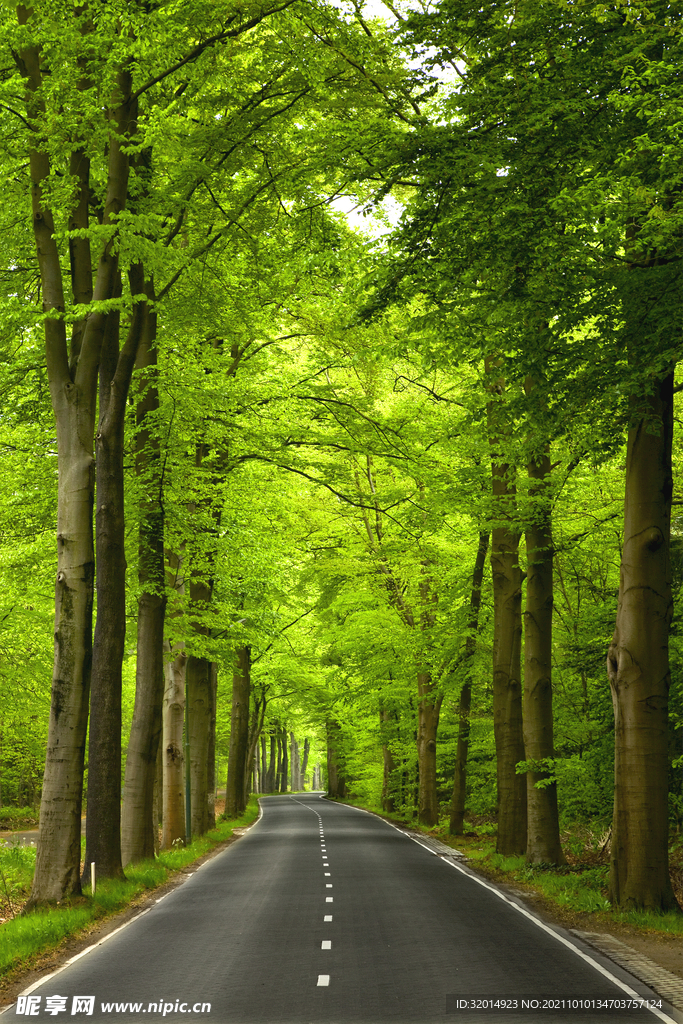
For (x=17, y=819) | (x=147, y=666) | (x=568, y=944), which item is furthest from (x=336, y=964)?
(x=17, y=819)

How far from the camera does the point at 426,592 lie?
29.9 meters

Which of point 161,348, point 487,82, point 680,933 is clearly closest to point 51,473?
point 161,348

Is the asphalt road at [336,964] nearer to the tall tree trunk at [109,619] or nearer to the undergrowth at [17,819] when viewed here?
the tall tree trunk at [109,619]

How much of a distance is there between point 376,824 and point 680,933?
24784mm

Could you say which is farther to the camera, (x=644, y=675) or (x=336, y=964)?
(x=644, y=675)

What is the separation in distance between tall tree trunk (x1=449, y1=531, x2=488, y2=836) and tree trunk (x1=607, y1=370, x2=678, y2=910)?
1051cm

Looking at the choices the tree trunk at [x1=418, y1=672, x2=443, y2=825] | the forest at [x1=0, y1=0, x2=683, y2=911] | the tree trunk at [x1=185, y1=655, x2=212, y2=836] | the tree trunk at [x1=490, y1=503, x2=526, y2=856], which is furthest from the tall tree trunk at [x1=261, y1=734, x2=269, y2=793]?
the tree trunk at [x1=490, y1=503, x2=526, y2=856]

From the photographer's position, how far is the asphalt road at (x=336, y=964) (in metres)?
7.76

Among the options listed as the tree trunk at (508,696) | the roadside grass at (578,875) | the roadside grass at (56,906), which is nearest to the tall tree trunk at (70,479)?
the roadside grass at (56,906)

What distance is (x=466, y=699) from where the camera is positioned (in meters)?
26.6

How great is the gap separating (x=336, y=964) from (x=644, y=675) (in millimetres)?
5697

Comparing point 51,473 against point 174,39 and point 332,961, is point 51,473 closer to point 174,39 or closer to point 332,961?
point 174,39

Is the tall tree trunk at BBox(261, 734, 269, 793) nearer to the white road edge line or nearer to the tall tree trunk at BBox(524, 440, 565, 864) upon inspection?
the white road edge line

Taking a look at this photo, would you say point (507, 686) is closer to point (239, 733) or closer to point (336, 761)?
point (239, 733)
